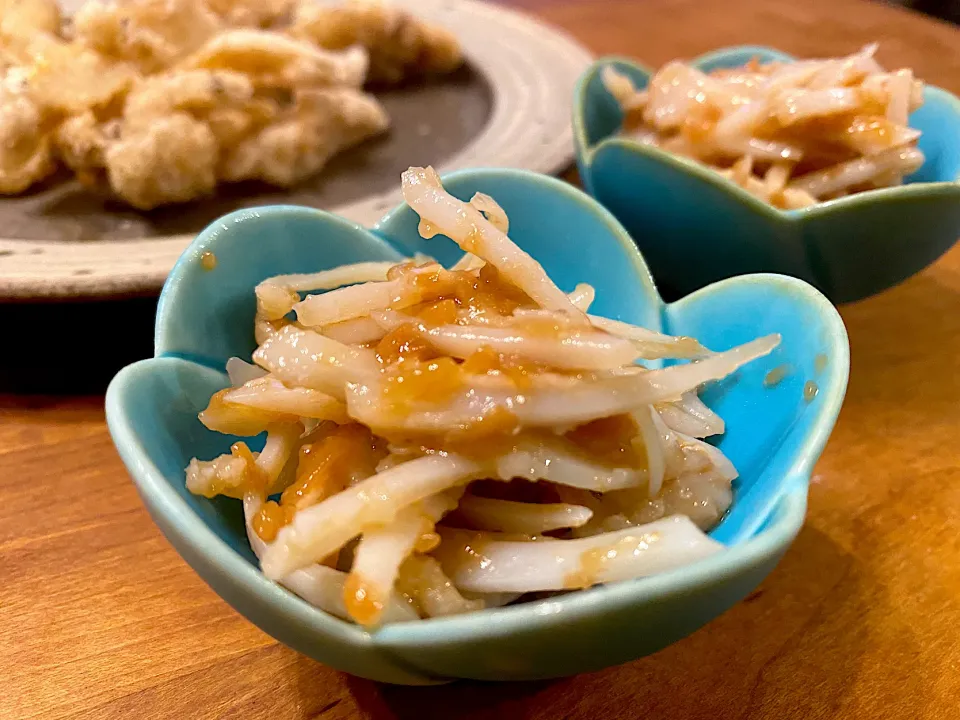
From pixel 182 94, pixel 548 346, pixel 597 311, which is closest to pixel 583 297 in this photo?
pixel 597 311

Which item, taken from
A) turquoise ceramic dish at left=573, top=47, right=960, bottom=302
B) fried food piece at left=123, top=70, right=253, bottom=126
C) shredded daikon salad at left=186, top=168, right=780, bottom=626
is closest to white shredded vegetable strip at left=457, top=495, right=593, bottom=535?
shredded daikon salad at left=186, top=168, right=780, bottom=626

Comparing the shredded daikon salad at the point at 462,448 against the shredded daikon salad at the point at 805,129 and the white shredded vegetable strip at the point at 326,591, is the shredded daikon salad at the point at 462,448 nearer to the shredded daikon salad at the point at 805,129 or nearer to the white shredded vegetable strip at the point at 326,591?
the white shredded vegetable strip at the point at 326,591

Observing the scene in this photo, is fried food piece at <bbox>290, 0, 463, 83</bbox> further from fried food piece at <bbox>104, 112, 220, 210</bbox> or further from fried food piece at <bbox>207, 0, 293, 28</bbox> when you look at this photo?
fried food piece at <bbox>104, 112, 220, 210</bbox>

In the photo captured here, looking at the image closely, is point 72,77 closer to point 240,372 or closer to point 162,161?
point 162,161

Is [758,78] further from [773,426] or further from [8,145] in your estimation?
[8,145]

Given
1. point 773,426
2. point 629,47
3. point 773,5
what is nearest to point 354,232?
point 773,426

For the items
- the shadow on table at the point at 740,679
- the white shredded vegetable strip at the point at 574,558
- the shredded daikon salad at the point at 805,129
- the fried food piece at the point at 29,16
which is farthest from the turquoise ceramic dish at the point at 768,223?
the fried food piece at the point at 29,16
